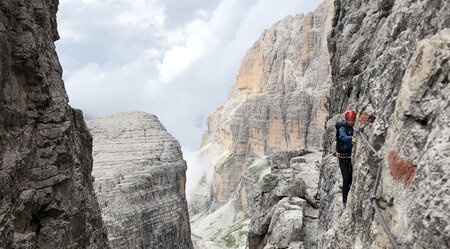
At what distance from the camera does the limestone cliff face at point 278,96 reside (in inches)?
5527

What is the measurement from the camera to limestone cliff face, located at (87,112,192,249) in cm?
4506

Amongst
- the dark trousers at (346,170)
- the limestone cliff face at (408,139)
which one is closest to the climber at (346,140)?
the dark trousers at (346,170)

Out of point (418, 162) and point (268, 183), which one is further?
point (268, 183)

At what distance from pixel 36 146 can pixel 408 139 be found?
12.5 meters

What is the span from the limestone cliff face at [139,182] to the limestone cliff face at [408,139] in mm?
33275

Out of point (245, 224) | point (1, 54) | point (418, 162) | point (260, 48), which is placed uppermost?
point (260, 48)

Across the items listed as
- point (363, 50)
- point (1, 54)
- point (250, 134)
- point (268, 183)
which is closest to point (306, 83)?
point (250, 134)

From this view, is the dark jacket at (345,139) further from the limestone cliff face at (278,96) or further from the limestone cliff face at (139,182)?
the limestone cliff face at (278,96)

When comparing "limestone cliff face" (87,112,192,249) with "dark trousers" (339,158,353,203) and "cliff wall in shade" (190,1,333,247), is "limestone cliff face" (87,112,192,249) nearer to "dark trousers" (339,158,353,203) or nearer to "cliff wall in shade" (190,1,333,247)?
"dark trousers" (339,158,353,203)

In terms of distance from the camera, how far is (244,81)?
549 ft

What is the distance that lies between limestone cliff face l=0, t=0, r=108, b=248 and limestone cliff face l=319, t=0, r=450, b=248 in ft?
31.8

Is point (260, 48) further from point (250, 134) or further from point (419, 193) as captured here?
point (419, 193)

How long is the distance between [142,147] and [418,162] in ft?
162

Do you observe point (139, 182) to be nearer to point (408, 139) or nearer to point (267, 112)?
point (408, 139)
